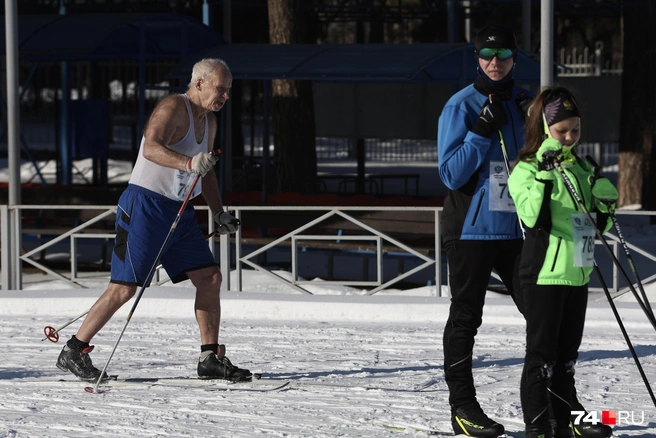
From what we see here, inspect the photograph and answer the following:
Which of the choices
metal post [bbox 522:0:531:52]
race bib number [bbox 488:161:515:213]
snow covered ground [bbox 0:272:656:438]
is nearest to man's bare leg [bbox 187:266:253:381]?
snow covered ground [bbox 0:272:656:438]

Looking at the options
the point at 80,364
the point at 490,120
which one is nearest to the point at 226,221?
the point at 80,364

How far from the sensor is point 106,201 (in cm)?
1600

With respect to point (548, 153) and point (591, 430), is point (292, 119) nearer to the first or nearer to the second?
point (591, 430)

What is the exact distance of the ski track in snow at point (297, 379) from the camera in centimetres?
593

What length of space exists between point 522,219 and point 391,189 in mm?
19579

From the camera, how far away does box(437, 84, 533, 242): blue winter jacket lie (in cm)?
546

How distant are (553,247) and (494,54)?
915 mm

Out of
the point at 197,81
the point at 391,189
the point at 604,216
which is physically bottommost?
the point at 391,189

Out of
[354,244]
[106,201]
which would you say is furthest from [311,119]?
[354,244]

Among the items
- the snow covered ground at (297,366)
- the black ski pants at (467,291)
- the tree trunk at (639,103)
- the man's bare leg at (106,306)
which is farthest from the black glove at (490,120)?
the tree trunk at (639,103)

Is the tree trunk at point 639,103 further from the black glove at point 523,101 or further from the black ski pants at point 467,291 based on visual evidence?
the black ski pants at point 467,291

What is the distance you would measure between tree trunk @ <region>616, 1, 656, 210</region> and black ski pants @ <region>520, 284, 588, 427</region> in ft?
47.5

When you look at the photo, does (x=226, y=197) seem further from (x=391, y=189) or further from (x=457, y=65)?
(x=391, y=189)

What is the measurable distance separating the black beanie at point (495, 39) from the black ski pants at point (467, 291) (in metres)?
0.81
